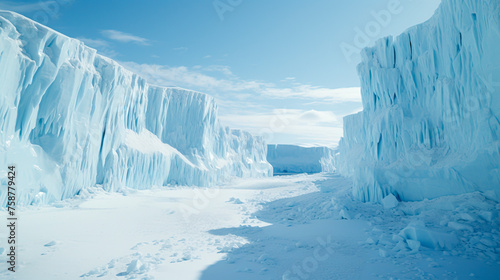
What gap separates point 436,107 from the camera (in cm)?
1049

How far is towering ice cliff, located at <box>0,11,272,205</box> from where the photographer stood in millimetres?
10430

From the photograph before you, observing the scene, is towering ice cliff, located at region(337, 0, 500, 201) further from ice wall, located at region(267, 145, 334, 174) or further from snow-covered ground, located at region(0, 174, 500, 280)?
ice wall, located at region(267, 145, 334, 174)

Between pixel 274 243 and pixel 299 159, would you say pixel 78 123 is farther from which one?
pixel 299 159

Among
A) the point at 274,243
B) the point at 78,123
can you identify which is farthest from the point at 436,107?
the point at 78,123

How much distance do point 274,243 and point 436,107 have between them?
892 centimetres

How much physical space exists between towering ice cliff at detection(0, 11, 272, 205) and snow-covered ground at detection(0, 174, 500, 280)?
250cm

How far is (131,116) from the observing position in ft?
67.5

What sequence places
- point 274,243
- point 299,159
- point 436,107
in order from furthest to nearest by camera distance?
point 299,159 → point 436,107 → point 274,243

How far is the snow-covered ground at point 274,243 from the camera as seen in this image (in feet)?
18.0

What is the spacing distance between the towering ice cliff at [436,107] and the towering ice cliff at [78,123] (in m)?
15.3

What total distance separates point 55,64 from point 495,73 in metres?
17.6

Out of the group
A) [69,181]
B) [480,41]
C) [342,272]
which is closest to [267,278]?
[342,272]

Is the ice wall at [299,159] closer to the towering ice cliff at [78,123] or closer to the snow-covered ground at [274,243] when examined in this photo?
the towering ice cliff at [78,123]

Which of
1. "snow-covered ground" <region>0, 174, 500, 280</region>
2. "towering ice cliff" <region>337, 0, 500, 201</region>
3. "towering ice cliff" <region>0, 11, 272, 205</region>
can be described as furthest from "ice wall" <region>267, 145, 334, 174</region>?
"snow-covered ground" <region>0, 174, 500, 280</region>
